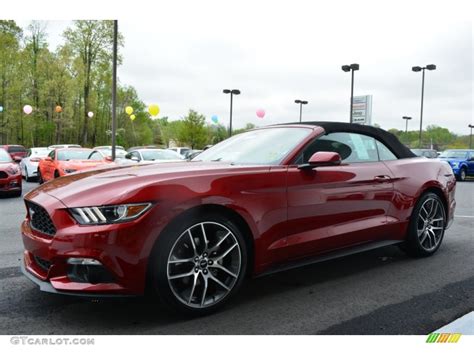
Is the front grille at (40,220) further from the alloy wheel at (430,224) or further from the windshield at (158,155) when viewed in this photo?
the windshield at (158,155)

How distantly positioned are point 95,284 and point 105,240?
320 millimetres

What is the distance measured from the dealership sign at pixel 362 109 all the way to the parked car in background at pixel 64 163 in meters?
24.8

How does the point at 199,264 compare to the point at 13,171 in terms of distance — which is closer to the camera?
the point at 199,264

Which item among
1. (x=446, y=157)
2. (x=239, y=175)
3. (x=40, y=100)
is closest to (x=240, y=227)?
(x=239, y=175)

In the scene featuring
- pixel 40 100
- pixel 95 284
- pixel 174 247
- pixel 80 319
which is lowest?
pixel 80 319

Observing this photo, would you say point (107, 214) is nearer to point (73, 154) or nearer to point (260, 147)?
point (260, 147)

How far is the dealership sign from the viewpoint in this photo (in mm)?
33688

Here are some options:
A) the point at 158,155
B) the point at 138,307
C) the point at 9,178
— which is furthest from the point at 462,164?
the point at 138,307

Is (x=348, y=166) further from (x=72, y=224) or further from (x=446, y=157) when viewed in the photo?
(x=446, y=157)

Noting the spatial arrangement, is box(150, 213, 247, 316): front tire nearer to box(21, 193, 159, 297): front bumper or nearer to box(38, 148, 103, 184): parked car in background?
box(21, 193, 159, 297): front bumper

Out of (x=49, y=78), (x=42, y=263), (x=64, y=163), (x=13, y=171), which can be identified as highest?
(x=49, y=78)

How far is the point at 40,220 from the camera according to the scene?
3256 mm

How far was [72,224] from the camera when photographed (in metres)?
2.95
